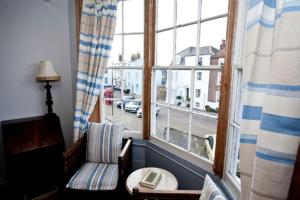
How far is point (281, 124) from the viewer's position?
46 cm

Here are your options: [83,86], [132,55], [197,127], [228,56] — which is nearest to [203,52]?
[228,56]

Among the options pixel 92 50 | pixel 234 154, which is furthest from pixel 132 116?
pixel 234 154

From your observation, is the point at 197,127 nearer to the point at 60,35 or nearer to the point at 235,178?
the point at 235,178

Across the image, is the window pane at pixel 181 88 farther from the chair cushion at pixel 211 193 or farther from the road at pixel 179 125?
the chair cushion at pixel 211 193

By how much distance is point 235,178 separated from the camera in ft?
4.10

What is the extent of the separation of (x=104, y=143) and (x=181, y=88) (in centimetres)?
101

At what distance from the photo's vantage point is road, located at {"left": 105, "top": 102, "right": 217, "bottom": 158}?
1.59m

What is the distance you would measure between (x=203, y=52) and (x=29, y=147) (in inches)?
74.9

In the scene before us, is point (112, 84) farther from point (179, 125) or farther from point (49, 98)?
point (179, 125)

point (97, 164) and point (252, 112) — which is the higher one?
point (252, 112)

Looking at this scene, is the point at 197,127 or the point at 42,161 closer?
the point at 197,127

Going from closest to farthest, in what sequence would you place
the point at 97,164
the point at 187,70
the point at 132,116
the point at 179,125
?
the point at 187,70
the point at 179,125
the point at 97,164
the point at 132,116

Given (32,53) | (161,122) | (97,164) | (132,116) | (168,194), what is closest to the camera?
(168,194)

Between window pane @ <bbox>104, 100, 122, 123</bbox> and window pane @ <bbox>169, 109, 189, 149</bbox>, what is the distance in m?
0.74
